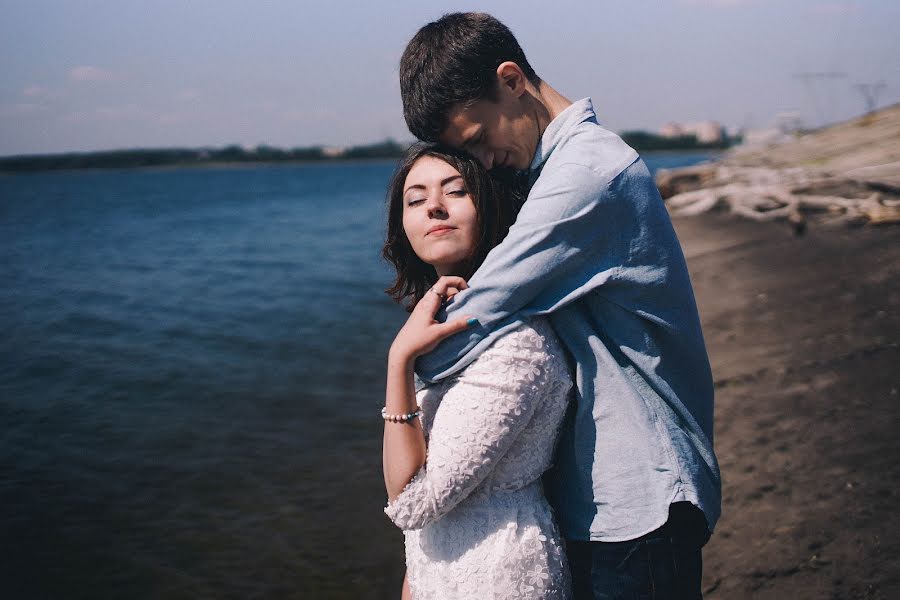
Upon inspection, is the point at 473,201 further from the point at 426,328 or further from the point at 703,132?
the point at 703,132

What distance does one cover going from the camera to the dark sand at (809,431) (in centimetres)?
373

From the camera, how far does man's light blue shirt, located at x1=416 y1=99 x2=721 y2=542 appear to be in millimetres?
1699

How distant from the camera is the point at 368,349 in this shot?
11.5 meters

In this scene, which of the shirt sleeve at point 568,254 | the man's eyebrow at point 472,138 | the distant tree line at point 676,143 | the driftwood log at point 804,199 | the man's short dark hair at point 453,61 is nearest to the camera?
the shirt sleeve at point 568,254

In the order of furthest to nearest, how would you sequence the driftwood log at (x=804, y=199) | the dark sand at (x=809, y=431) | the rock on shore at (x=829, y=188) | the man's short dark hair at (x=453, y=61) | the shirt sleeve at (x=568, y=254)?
the rock on shore at (x=829, y=188), the driftwood log at (x=804, y=199), the dark sand at (x=809, y=431), the man's short dark hair at (x=453, y=61), the shirt sleeve at (x=568, y=254)

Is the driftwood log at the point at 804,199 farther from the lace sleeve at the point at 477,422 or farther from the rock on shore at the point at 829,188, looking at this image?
the lace sleeve at the point at 477,422

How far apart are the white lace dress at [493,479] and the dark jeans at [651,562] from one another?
3.5 inches

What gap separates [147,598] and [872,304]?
719cm

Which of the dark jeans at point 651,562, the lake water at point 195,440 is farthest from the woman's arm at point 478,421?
the lake water at point 195,440

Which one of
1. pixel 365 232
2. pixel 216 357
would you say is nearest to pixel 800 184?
pixel 216 357

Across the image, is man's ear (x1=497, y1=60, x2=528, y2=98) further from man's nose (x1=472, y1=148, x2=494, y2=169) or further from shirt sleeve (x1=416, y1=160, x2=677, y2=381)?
shirt sleeve (x1=416, y1=160, x2=677, y2=381)

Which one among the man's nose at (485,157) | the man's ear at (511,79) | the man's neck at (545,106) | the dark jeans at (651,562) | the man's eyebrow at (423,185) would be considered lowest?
the dark jeans at (651,562)

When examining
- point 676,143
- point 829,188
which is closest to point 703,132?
point 676,143

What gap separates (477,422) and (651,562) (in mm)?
571
